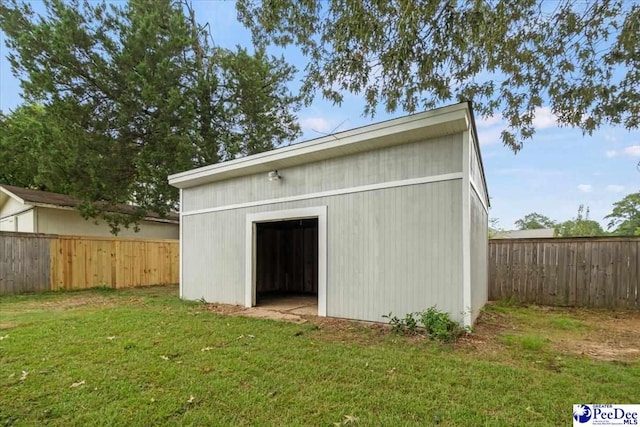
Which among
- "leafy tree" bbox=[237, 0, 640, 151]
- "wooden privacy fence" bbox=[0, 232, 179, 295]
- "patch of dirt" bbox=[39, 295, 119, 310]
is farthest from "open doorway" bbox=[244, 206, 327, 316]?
"wooden privacy fence" bbox=[0, 232, 179, 295]

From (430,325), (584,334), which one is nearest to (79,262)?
(430,325)

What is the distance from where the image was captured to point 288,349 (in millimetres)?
3900

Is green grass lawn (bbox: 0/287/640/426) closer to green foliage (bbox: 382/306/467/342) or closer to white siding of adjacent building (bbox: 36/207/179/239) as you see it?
green foliage (bbox: 382/306/467/342)

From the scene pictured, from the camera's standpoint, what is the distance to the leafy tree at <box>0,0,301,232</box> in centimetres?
958

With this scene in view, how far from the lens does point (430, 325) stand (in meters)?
4.34

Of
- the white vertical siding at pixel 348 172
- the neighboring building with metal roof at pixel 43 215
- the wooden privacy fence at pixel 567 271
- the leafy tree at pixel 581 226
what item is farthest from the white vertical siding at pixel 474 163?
the leafy tree at pixel 581 226

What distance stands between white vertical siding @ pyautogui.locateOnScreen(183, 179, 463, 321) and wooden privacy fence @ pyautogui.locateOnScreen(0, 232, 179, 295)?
273 inches

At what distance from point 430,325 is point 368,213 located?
1864 mm

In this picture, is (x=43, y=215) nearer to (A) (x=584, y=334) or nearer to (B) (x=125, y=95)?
(B) (x=125, y=95)

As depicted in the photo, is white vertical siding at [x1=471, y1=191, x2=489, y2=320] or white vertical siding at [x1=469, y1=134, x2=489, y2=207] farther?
white vertical siding at [x1=469, y1=134, x2=489, y2=207]

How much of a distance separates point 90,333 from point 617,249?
9441mm

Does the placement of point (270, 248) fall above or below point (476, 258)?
below

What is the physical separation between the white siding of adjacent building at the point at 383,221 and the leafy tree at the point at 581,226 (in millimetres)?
31803

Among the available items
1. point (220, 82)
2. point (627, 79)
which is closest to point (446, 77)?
point (627, 79)
